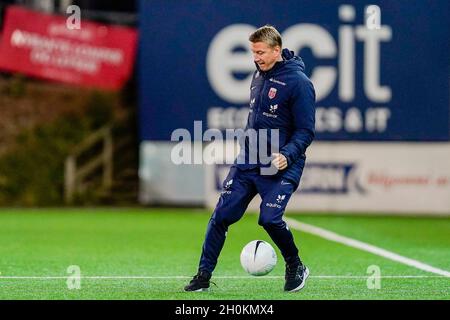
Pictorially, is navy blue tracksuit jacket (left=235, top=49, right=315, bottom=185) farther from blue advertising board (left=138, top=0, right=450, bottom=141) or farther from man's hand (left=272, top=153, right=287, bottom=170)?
blue advertising board (left=138, top=0, right=450, bottom=141)

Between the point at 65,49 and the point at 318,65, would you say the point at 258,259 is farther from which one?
the point at 65,49

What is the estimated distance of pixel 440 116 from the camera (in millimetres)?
21578

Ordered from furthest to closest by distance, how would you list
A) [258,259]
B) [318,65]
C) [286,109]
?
[318,65] < [258,259] < [286,109]

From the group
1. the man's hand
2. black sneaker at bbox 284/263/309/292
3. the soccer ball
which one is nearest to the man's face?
the man's hand

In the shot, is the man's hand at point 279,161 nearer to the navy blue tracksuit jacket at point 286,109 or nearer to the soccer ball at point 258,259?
the navy blue tracksuit jacket at point 286,109

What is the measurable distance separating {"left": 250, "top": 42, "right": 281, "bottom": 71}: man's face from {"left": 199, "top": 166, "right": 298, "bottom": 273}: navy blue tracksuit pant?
899 mm

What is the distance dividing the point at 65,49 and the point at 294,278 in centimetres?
1478

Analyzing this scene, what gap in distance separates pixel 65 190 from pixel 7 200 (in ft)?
3.93

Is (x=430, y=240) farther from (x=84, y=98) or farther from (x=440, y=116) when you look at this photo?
(x=84, y=98)

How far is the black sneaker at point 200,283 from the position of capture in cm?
959

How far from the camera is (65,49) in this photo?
2359cm

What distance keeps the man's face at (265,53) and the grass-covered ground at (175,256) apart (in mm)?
1894

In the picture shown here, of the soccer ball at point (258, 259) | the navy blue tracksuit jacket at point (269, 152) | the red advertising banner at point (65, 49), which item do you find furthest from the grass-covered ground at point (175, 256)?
the red advertising banner at point (65, 49)

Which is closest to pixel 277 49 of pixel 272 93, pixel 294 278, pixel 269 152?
pixel 272 93
